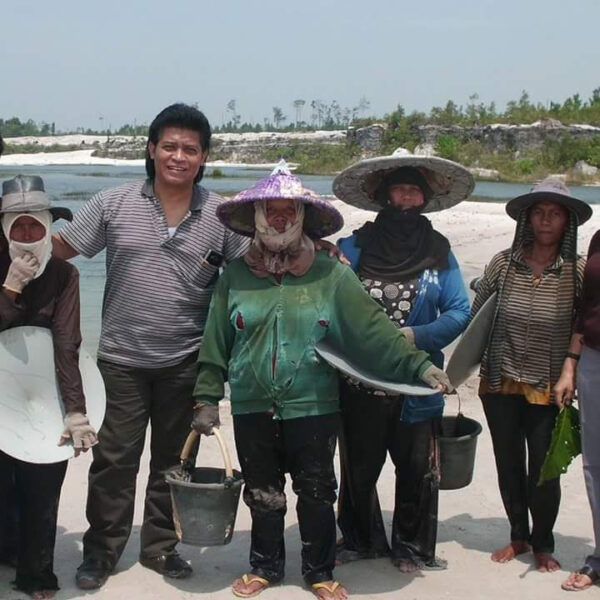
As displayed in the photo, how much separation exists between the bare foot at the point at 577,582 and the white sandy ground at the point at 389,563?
40 millimetres

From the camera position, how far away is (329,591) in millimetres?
3998

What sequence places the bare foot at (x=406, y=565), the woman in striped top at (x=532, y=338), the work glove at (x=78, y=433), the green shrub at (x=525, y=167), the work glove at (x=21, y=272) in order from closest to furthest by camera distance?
the work glove at (x=21, y=272), the work glove at (x=78, y=433), the woman in striped top at (x=532, y=338), the bare foot at (x=406, y=565), the green shrub at (x=525, y=167)

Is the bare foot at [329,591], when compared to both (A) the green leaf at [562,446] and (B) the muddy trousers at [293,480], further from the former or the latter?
(A) the green leaf at [562,446]

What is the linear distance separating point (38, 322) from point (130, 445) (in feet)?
2.36

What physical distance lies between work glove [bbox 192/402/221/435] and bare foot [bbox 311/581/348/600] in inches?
33.1

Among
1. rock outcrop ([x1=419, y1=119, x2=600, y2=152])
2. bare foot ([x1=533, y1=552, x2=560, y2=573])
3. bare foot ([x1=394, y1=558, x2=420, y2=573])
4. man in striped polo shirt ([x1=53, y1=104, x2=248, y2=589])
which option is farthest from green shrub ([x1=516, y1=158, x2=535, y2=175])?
man in striped polo shirt ([x1=53, y1=104, x2=248, y2=589])

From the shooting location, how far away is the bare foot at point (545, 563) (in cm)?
440

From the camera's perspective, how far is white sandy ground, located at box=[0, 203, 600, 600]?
414cm

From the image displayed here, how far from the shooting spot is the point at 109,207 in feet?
13.5

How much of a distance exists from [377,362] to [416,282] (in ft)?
1.45

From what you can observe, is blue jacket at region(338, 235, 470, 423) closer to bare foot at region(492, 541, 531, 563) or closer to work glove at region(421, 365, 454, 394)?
work glove at region(421, 365, 454, 394)

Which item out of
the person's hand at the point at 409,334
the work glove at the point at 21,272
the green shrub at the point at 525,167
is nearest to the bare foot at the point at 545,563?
the person's hand at the point at 409,334

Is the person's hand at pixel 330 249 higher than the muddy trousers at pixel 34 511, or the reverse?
the person's hand at pixel 330 249

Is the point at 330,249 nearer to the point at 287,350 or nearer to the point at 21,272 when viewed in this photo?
the point at 287,350
